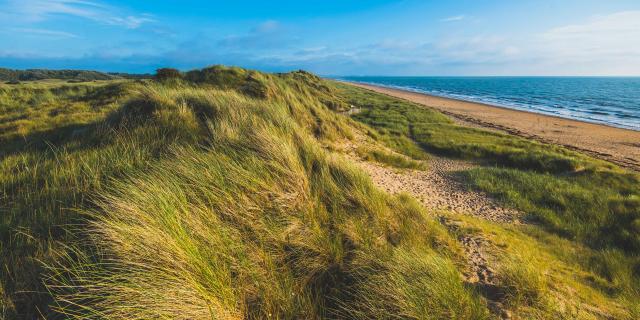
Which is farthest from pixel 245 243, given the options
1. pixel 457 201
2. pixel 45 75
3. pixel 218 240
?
pixel 45 75

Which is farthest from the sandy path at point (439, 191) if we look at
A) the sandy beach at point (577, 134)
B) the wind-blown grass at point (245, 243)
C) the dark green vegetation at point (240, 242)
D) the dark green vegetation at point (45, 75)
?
the dark green vegetation at point (45, 75)

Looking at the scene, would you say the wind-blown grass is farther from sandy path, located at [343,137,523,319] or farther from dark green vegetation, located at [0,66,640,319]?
sandy path, located at [343,137,523,319]

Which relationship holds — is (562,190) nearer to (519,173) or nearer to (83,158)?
(519,173)

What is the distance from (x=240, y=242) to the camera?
3111 millimetres

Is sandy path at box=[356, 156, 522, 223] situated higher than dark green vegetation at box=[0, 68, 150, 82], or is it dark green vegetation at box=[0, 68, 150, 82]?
dark green vegetation at box=[0, 68, 150, 82]

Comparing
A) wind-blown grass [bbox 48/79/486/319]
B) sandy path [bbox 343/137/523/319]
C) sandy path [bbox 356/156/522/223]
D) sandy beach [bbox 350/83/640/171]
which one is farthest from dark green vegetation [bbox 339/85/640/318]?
sandy beach [bbox 350/83/640/171]

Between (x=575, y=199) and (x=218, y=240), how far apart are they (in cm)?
1200

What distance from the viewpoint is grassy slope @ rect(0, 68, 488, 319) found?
224cm

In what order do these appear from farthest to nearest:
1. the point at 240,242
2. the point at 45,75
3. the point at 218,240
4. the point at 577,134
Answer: the point at 45,75
the point at 577,134
the point at 240,242
the point at 218,240

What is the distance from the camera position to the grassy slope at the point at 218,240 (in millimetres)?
2238

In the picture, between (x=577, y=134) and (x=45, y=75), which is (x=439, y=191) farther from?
(x=45, y=75)

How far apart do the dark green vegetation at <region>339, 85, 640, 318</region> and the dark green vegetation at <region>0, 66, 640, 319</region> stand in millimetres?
83

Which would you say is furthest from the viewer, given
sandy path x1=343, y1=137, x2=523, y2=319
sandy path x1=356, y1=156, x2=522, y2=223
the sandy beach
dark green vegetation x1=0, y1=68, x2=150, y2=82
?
dark green vegetation x1=0, y1=68, x2=150, y2=82

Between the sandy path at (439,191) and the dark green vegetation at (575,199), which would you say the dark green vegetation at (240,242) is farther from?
the sandy path at (439,191)
